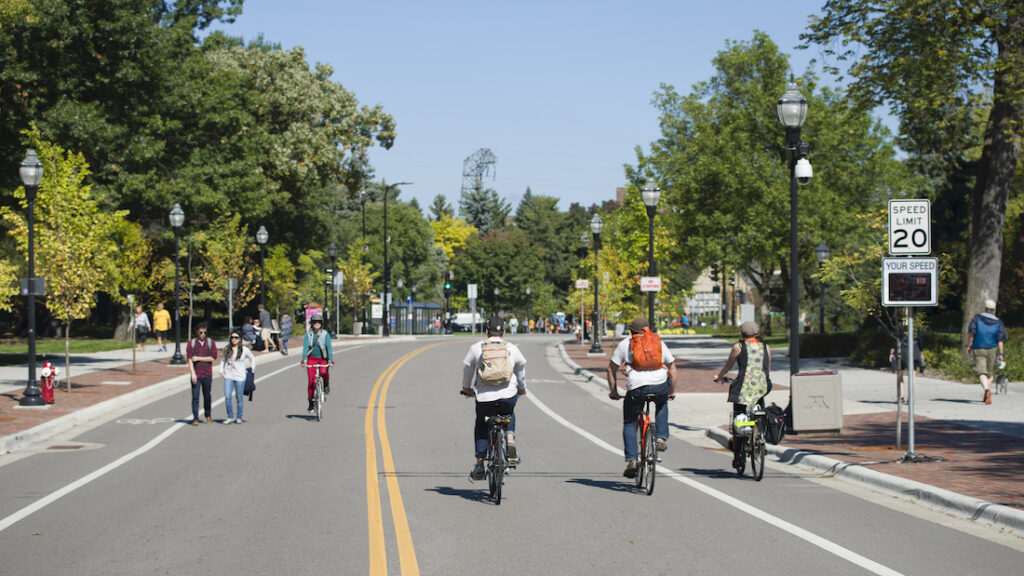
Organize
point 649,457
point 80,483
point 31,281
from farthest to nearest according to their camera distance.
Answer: point 31,281 → point 80,483 → point 649,457

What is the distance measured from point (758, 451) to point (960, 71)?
62.4 feet

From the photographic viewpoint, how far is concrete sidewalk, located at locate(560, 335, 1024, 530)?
1027cm

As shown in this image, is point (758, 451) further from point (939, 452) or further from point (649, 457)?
point (939, 452)

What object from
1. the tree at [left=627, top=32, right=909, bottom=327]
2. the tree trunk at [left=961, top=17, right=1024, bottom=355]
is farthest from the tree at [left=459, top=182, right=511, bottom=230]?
the tree trunk at [left=961, top=17, right=1024, bottom=355]

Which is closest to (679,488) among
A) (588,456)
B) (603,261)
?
(588,456)

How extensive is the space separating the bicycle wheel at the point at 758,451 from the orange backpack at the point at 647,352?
1.57m

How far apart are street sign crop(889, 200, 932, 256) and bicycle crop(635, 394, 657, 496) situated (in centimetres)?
425

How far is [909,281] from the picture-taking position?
12812 millimetres

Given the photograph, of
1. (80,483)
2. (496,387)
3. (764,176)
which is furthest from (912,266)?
(764,176)

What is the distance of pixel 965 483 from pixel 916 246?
325cm

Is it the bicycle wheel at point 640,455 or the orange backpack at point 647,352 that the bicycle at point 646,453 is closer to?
the bicycle wheel at point 640,455

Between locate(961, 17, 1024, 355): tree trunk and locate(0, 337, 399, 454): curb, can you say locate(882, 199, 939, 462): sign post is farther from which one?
locate(961, 17, 1024, 355): tree trunk

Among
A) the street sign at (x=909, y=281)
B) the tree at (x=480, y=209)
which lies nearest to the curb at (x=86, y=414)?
the street sign at (x=909, y=281)

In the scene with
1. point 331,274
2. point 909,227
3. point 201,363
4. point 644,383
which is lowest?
point 201,363
